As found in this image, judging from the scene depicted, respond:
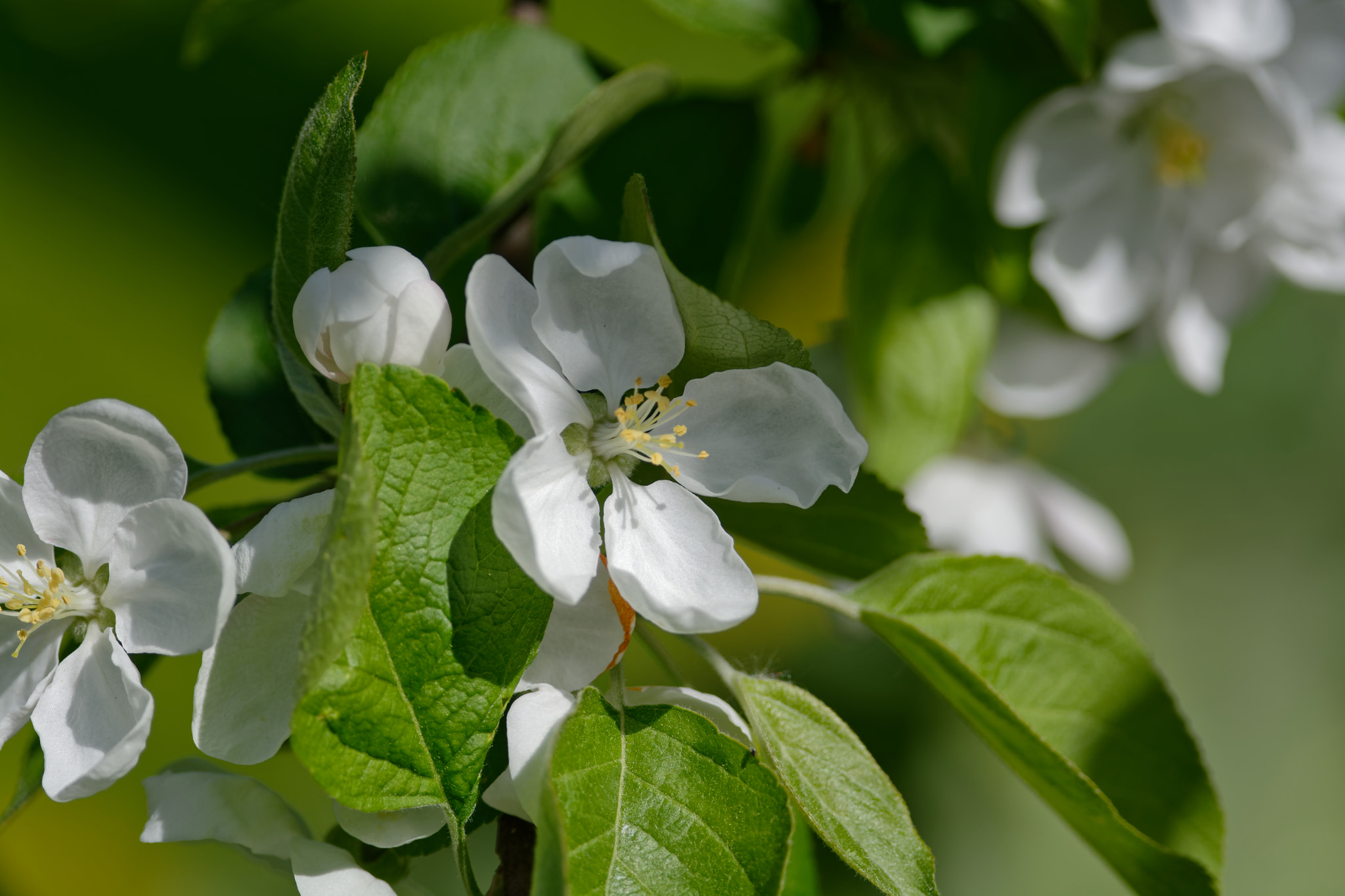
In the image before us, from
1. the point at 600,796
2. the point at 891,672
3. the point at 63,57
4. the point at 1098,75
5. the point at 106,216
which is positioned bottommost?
the point at 891,672

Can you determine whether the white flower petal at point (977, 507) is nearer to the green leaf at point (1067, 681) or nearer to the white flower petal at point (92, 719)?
the green leaf at point (1067, 681)

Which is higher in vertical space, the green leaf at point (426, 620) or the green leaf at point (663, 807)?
the green leaf at point (426, 620)

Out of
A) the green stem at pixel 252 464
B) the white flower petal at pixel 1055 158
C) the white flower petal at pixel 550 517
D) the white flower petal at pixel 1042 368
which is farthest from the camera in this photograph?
the white flower petal at pixel 1042 368

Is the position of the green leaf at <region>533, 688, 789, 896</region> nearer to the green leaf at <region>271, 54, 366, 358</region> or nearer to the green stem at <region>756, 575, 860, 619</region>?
the green stem at <region>756, 575, 860, 619</region>

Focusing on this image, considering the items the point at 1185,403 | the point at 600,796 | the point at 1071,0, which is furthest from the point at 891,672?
the point at 600,796

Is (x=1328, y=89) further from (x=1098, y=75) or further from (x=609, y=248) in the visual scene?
(x=609, y=248)

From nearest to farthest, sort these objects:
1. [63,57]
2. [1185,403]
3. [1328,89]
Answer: [1328,89] < [63,57] < [1185,403]

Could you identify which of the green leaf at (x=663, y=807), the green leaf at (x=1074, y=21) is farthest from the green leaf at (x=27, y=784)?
the green leaf at (x=1074, y=21)
